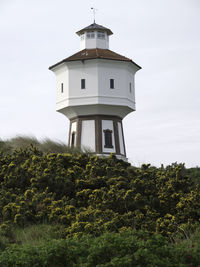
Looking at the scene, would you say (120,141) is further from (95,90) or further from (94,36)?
(94,36)

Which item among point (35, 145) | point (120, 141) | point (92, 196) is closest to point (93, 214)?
point (92, 196)

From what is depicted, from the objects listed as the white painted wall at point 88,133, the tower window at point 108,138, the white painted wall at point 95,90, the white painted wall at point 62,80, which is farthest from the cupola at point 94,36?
the tower window at point 108,138

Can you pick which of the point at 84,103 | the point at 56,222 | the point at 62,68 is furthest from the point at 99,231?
the point at 62,68

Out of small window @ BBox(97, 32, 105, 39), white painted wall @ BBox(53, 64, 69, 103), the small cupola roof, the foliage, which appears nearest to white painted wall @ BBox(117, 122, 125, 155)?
white painted wall @ BBox(53, 64, 69, 103)

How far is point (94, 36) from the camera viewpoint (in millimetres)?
39906

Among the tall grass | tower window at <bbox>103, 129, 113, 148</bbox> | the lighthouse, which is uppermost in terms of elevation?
the lighthouse

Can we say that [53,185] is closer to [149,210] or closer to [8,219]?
[8,219]

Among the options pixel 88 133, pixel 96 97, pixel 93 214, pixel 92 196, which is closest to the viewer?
pixel 93 214

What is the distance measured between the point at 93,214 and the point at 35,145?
396 inches

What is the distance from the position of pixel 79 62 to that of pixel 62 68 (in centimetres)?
173

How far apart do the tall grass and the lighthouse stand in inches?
510

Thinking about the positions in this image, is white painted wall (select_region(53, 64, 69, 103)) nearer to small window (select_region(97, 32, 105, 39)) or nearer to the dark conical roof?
the dark conical roof

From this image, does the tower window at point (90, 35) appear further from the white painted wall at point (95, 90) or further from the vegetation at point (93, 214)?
the vegetation at point (93, 214)

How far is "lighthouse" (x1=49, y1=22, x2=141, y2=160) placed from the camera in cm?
3684
